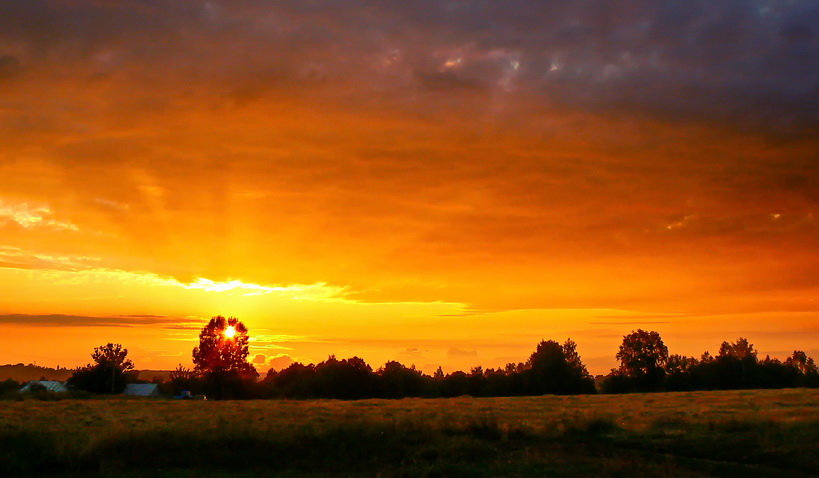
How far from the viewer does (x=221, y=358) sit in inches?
4823

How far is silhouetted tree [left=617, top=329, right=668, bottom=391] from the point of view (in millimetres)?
113750

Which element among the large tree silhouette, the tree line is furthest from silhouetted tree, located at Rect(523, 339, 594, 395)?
the large tree silhouette

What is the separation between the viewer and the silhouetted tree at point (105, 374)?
11238 cm

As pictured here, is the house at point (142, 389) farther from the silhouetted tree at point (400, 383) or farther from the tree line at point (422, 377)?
the silhouetted tree at point (400, 383)

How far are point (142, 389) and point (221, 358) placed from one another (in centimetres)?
1507

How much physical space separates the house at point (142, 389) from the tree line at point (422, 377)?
166 centimetres

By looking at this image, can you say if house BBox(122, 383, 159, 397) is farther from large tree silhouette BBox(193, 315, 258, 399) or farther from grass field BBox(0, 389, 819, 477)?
grass field BBox(0, 389, 819, 477)

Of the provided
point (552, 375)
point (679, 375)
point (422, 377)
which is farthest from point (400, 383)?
point (679, 375)

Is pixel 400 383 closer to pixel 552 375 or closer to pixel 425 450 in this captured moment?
pixel 552 375

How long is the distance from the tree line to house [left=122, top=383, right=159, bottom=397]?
166 cm

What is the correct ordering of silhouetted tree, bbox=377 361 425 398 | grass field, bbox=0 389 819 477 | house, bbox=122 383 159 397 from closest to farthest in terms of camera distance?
grass field, bbox=0 389 819 477, silhouetted tree, bbox=377 361 425 398, house, bbox=122 383 159 397

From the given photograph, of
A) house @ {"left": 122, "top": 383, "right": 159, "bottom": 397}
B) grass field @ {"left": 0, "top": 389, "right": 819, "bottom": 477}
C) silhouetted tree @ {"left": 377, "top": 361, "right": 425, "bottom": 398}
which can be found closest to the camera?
grass field @ {"left": 0, "top": 389, "right": 819, "bottom": 477}

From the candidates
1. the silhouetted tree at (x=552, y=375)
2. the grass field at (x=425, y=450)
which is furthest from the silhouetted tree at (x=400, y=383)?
the grass field at (x=425, y=450)

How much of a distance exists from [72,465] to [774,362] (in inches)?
4656
